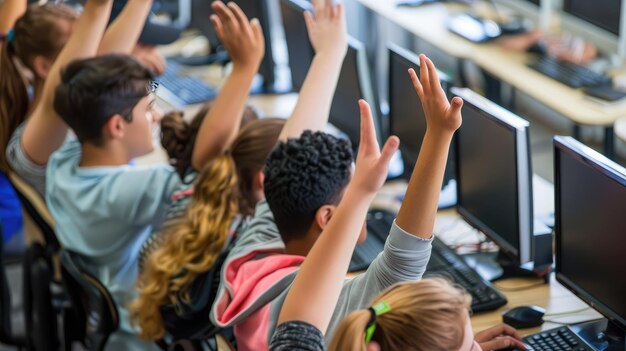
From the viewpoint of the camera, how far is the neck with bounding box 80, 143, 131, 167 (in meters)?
2.79

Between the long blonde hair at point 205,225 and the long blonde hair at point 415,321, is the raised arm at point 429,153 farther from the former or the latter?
the long blonde hair at point 205,225

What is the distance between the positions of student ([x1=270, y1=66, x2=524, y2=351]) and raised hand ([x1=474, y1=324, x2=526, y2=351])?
42 cm

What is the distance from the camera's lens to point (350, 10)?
5293mm

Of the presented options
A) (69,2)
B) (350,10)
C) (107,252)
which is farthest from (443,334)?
(350,10)

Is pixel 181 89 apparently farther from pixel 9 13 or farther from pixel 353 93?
pixel 353 93

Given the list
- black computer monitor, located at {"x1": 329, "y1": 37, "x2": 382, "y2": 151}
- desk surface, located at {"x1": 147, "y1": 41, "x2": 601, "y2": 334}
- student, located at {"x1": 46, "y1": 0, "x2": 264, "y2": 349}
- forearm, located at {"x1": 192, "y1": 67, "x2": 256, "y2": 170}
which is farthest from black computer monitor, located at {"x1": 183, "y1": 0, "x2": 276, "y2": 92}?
forearm, located at {"x1": 192, "y1": 67, "x2": 256, "y2": 170}

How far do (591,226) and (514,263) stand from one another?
0.41 meters

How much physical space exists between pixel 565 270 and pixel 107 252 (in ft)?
4.19

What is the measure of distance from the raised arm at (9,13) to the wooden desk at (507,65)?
1754mm

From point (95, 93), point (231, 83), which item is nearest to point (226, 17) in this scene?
point (231, 83)

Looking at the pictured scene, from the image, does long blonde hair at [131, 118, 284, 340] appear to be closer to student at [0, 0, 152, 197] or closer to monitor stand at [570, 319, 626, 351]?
student at [0, 0, 152, 197]

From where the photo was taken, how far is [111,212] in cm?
273

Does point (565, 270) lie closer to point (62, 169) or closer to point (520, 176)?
point (520, 176)

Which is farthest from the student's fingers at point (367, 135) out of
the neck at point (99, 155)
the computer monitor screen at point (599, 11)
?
the computer monitor screen at point (599, 11)
